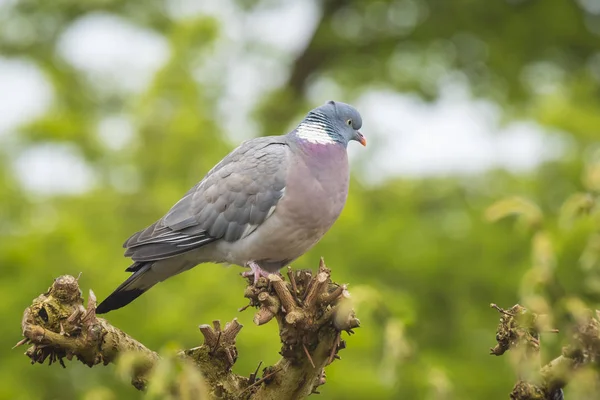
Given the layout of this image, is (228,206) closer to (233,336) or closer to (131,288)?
(131,288)

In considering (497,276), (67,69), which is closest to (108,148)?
(67,69)

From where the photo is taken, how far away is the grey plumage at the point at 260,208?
3.71 m

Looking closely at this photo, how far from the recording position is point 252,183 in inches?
151

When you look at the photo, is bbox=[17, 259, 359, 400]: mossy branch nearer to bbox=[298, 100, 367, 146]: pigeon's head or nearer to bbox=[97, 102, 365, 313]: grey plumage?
bbox=[97, 102, 365, 313]: grey plumage

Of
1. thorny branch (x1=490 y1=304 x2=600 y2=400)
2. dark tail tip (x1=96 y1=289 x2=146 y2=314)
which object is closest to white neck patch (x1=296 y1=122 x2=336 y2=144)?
dark tail tip (x1=96 y1=289 x2=146 y2=314)

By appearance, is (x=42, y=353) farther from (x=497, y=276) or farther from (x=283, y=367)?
(x=497, y=276)

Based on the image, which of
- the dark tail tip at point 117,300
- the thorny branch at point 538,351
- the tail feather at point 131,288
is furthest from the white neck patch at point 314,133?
the thorny branch at point 538,351

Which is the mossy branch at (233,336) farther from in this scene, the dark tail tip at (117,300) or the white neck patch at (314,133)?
the white neck patch at (314,133)

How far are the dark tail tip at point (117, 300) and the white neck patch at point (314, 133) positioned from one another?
1.01 m

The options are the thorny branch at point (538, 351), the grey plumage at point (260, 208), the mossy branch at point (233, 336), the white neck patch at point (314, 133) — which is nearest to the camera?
the thorny branch at point (538, 351)

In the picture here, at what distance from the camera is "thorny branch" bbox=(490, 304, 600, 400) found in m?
2.16

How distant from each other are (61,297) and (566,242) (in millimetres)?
4817

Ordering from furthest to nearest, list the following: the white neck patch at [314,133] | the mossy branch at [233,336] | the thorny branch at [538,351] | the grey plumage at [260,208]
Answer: the white neck patch at [314,133] → the grey plumage at [260,208] → the mossy branch at [233,336] → the thorny branch at [538,351]

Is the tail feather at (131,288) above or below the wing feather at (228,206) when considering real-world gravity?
below
